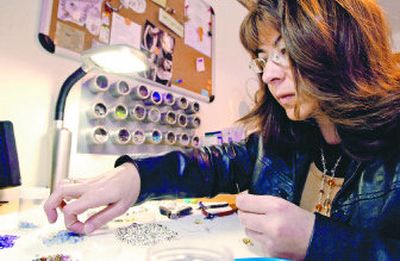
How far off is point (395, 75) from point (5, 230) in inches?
34.9

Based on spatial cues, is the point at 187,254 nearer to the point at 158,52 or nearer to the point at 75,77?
the point at 75,77

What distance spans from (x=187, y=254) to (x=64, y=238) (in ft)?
0.96

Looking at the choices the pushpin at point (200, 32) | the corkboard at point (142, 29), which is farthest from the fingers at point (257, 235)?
the pushpin at point (200, 32)

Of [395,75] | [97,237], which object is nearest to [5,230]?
[97,237]

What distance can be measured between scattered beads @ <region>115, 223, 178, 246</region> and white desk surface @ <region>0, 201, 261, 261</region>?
14 millimetres

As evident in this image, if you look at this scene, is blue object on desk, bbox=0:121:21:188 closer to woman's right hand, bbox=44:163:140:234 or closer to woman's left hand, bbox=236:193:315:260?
woman's right hand, bbox=44:163:140:234

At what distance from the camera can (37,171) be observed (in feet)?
2.74

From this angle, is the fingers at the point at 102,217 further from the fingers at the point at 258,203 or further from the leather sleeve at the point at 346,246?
Result: the leather sleeve at the point at 346,246

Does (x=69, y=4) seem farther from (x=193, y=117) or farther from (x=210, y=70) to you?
(x=210, y=70)

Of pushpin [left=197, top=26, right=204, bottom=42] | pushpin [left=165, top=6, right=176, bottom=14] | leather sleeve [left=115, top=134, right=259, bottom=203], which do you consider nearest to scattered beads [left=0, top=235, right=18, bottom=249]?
leather sleeve [left=115, top=134, right=259, bottom=203]

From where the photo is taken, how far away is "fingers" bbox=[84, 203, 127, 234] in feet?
1.68

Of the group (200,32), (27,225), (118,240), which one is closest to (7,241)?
(27,225)

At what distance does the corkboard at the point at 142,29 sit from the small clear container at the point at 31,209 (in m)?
0.49

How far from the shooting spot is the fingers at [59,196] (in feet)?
1.62
